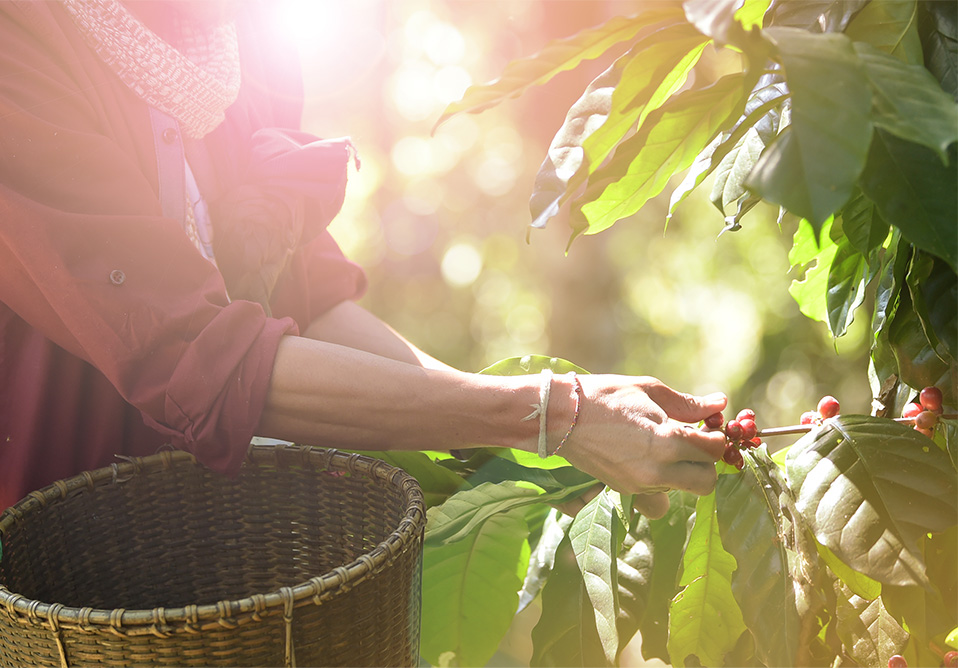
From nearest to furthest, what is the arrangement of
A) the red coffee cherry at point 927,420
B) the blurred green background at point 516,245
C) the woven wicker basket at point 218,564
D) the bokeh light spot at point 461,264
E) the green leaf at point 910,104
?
the green leaf at point 910,104 < the woven wicker basket at point 218,564 < the red coffee cherry at point 927,420 < the blurred green background at point 516,245 < the bokeh light spot at point 461,264

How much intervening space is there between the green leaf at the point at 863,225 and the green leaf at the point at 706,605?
0.26 m

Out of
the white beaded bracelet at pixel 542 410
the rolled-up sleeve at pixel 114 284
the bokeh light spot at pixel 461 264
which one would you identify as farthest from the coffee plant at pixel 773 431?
the bokeh light spot at pixel 461 264

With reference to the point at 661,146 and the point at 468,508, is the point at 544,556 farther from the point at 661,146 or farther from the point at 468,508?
the point at 661,146

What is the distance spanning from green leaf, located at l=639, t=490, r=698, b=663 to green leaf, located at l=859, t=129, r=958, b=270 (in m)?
0.39

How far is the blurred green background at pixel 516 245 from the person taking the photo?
12.3ft

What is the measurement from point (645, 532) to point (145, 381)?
518 millimetres

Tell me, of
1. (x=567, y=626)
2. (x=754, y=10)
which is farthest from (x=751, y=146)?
(x=567, y=626)

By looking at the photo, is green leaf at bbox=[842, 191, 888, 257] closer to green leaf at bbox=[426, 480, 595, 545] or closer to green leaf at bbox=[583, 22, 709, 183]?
green leaf at bbox=[583, 22, 709, 183]

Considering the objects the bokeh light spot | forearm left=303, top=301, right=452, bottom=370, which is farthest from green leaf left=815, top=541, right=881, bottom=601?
the bokeh light spot

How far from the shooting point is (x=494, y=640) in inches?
33.0

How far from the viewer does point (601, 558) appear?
0.72 m

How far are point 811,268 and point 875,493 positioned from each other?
0.32 m

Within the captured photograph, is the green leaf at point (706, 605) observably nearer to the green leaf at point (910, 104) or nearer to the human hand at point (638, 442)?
the human hand at point (638, 442)

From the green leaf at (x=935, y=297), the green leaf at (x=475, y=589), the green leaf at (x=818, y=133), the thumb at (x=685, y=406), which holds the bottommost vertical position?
the green leaf at (x=475, y=589)
